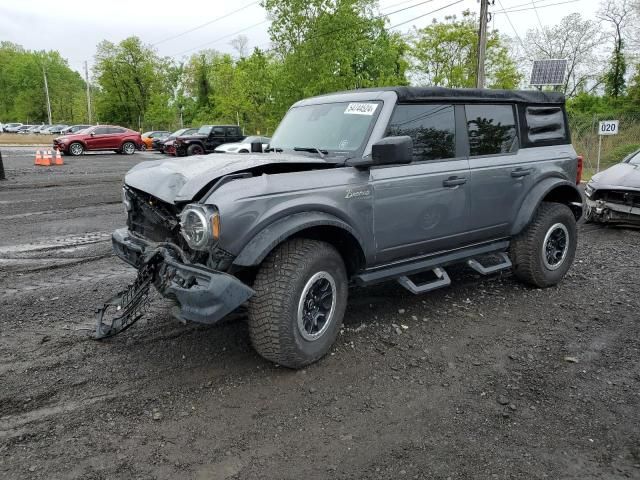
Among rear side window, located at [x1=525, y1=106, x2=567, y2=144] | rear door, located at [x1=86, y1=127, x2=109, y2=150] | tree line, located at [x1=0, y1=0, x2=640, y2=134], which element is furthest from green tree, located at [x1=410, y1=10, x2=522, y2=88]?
rear side window, located at [x1=525, y1=106, x2=567, y2=144]

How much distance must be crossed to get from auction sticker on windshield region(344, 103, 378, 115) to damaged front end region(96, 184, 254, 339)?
173cm

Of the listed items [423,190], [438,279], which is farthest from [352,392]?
[423,190]

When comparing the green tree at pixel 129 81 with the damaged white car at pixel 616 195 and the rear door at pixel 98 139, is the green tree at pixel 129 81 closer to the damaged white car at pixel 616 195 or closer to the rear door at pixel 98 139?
the rear door at pixel 98 139

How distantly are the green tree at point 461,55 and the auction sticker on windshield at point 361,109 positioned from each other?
33.8 metres

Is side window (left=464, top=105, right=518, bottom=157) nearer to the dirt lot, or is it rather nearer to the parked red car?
the dirt lot

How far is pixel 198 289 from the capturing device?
323 centimetres

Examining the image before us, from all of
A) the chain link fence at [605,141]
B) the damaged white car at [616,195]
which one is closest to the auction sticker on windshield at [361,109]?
the damaged white car at [616,195]

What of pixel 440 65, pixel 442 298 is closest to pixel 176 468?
pixel 442 298

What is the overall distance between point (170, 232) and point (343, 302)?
4.53 feet

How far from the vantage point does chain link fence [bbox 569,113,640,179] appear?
72.4ft

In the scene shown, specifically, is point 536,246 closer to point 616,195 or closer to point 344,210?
point 344,210

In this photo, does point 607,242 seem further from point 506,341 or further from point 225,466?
point 225,466

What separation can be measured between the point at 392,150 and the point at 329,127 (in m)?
1.00

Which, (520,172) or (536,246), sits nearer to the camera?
(520,172)
